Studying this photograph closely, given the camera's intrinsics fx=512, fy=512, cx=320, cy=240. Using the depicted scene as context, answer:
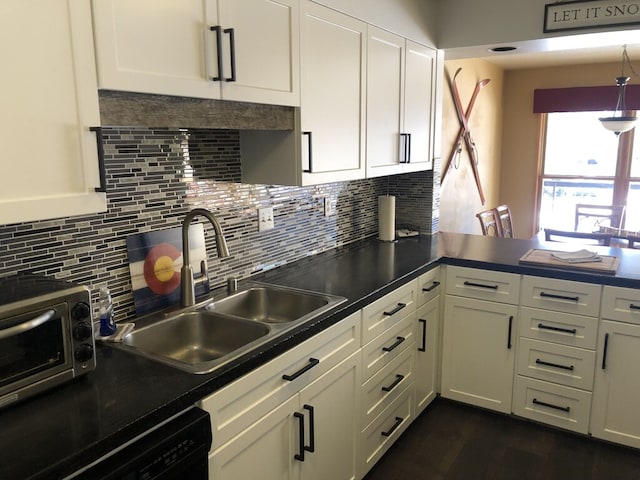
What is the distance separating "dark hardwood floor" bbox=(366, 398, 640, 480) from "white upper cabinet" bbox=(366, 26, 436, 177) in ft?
4.52

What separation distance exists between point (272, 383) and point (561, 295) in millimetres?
1630

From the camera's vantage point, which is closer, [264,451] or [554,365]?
[264,451]

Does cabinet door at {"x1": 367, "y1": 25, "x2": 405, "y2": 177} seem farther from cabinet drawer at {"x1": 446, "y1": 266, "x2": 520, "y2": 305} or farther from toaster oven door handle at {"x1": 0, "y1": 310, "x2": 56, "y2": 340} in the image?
toaster oven door handle at {"x1": 0, "y1": 310, "x2": 56, "y2": 340}

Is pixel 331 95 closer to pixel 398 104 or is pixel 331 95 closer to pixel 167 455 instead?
pixel 398 104

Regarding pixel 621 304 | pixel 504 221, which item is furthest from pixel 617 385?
pixel 504 221

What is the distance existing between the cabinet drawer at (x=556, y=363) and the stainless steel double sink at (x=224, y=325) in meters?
1.23

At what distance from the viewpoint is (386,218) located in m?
3.13

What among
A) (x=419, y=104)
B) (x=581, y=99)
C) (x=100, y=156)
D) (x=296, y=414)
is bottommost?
(x=296, y=414)

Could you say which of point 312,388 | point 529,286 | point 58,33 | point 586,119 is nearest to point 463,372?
point 529,286

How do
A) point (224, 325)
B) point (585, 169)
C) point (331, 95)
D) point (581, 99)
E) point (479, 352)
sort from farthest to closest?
point (585, 169)
point (581, 99)
point (479, 352)
point (331, 95)
point (224, 325)

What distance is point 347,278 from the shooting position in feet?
7.67

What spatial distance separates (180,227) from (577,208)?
426cm

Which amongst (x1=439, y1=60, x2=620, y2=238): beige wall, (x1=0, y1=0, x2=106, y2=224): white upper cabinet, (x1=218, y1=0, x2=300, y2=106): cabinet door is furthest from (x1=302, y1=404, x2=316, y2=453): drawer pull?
(x1=439, y1=60, x2=620, y2=238): beige wall

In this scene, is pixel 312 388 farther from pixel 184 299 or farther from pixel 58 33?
pixel 58 33
